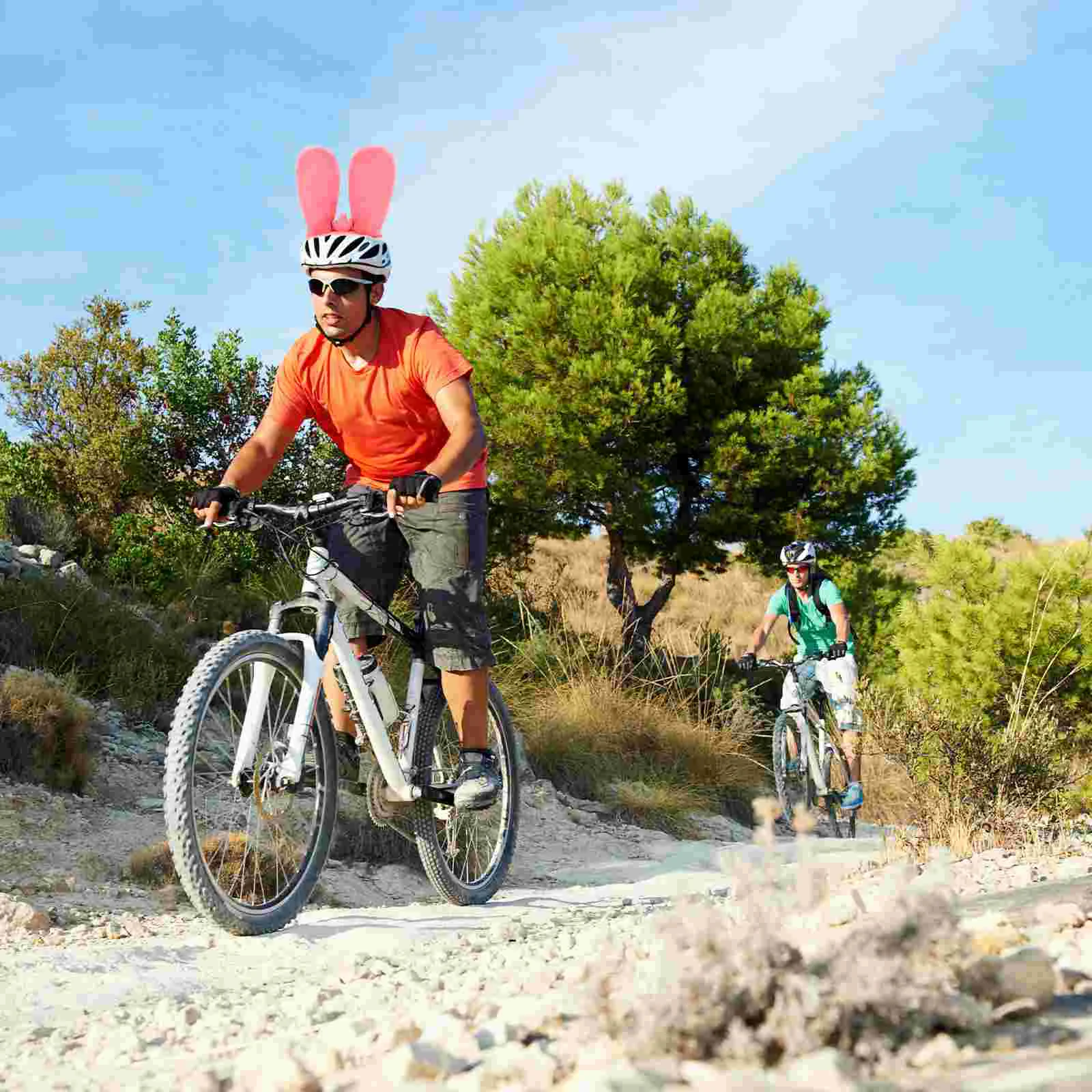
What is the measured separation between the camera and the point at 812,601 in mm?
8727

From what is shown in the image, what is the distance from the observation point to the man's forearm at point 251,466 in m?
4.20

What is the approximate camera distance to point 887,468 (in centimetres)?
1680

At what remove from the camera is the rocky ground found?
5.68ft

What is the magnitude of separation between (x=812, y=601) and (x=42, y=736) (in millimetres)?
5334

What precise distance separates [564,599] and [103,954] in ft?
39.2

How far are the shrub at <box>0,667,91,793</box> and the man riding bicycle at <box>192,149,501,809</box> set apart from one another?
2.13 metres

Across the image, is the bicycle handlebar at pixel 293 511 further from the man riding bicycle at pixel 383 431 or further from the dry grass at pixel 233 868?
the dry grass at pixel 233 868

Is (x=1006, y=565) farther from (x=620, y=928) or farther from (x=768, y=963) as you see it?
(x=768, y=963)

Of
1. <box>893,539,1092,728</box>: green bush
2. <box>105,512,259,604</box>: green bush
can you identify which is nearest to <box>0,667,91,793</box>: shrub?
<box>105,512,259,604</box>: green bush

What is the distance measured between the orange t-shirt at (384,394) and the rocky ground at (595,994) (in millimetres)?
1691

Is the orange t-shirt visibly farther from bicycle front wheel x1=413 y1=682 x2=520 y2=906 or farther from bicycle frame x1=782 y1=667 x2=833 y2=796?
bicycle frame x1=782 y1=667 x2=833 y2=796

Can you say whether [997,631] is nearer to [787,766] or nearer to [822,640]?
[822,640]

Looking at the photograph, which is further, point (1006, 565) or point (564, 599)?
point (564, 599)

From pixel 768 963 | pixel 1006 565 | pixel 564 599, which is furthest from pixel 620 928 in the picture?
pixel 564 599
